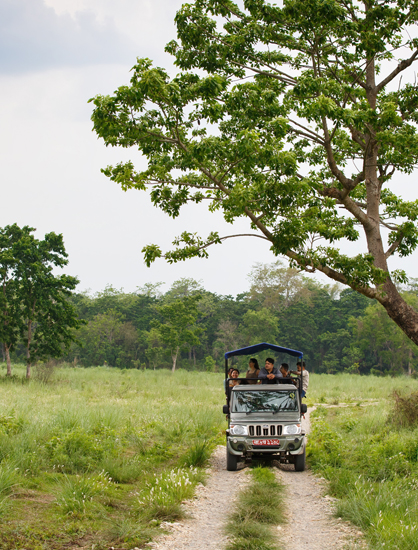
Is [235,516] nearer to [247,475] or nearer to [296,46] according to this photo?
[247,475]

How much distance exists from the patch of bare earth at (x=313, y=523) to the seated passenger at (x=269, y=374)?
7.66ft

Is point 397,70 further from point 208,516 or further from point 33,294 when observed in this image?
point 33,294

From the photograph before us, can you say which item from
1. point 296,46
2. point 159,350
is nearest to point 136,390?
point 296,46

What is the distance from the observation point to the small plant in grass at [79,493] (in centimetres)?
632

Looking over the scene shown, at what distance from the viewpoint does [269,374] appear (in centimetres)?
1089

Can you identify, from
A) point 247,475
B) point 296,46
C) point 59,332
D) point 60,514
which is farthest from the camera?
point 59,332

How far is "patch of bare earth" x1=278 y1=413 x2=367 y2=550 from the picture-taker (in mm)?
5613

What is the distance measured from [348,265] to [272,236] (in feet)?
5.34

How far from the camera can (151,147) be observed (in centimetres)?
1017

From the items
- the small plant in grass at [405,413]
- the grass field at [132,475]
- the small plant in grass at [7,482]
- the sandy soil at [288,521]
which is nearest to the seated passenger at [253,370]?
the grass field at [132,475]

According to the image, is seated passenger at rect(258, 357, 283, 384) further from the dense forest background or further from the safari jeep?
the dense forest background

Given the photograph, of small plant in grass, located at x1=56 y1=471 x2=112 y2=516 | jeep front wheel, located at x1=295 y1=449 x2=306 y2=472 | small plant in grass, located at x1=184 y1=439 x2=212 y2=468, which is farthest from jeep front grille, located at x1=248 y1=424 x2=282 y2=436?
small plant in grass, located at x1=56 y1=471 x2=112 y2=516

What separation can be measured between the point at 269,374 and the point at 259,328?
2142 inches

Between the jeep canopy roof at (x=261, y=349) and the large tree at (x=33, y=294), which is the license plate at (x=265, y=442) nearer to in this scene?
the jeep canopy roof at (x=261, y=349)
